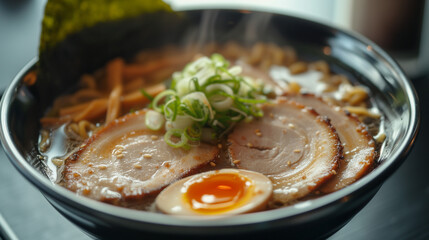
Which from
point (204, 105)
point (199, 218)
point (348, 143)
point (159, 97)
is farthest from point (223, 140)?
point (199, 218)

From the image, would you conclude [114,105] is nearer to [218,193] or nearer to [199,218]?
[218,193]

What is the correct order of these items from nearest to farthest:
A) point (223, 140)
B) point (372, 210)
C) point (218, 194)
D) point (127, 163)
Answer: point (218, 194), point (127, 163), point (223, 140), point (372, 210)

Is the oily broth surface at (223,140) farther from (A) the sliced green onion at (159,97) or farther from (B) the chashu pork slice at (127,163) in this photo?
(A) the sliced green onion at (159,97)

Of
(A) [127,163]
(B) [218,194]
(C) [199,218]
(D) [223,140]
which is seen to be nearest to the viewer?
(C) [199,218]

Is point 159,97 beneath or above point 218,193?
above

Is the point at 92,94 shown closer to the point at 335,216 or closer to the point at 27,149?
the point at 27,149
